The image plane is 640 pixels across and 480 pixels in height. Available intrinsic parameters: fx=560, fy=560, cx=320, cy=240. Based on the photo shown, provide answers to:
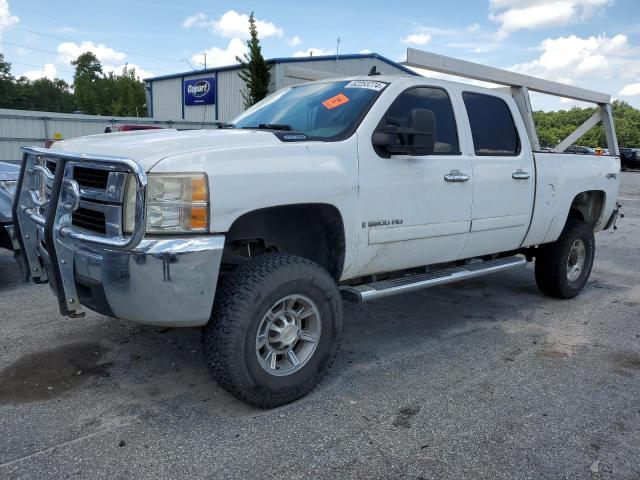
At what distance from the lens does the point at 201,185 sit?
281cm

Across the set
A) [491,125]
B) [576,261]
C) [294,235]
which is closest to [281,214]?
[294,235]

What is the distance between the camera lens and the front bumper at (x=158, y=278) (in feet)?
8.98

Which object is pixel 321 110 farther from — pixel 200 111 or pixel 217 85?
pixel 200 111

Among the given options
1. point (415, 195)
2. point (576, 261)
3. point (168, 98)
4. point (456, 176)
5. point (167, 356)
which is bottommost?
point (167, 356)

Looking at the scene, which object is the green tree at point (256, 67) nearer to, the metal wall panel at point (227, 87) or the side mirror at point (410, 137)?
the metal wall panel at point (227, 87)

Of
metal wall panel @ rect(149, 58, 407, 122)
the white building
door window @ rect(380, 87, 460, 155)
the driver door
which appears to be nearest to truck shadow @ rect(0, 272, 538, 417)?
the driver door

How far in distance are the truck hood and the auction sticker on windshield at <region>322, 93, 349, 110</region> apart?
64cm

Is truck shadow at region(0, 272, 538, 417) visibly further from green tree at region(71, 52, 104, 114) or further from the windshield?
green tree at region(71, 52, 104, 114)

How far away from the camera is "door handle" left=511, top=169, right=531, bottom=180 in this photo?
15.3ft

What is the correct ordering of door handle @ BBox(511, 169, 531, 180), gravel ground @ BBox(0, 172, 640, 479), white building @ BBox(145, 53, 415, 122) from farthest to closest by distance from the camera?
white building @ BBox(145, 53, 415, 122)
door handle @ BBox(511, 169, 531, 180)
gravel ground @ BBox(0, 172, 640, 479)

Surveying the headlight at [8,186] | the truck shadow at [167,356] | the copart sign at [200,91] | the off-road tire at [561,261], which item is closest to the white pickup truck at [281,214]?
the truck shadow at [167,356]

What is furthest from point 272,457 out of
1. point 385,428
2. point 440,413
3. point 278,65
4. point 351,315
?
point 278,65

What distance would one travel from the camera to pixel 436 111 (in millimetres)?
4281

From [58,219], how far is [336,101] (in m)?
1.99
